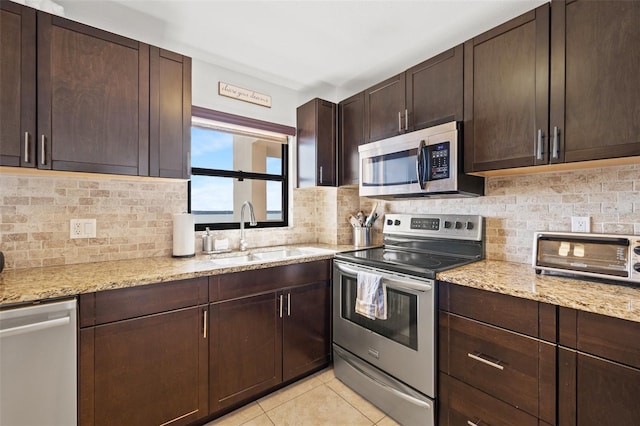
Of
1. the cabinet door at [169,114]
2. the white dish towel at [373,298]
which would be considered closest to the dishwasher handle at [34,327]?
the cabinet door at [169,114]

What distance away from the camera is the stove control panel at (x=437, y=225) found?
207cm

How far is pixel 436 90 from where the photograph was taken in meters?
1.94

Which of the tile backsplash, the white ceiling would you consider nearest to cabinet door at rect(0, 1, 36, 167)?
the tile backsplash

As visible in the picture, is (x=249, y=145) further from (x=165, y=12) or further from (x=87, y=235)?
(x=87, y=235)

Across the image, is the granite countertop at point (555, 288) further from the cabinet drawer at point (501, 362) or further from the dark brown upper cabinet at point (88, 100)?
the dark brown upper cabinet at point (88, 100)

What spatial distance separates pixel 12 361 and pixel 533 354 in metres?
2.18

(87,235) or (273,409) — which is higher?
(87,235)

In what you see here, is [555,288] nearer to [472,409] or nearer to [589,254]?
[589,254]

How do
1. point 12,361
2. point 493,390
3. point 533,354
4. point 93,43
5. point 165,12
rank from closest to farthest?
point 12,361, point 533,354, point 493,390, point 93,43, point 165,12

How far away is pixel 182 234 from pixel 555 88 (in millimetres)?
2335

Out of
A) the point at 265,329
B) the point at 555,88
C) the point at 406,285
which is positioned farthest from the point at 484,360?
the point at 555,88

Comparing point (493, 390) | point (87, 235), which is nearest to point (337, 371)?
point (493, 390)

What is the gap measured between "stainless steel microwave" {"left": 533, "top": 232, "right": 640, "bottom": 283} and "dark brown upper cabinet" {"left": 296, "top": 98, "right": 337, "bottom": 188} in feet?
5.32

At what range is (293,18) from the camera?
1.82m
